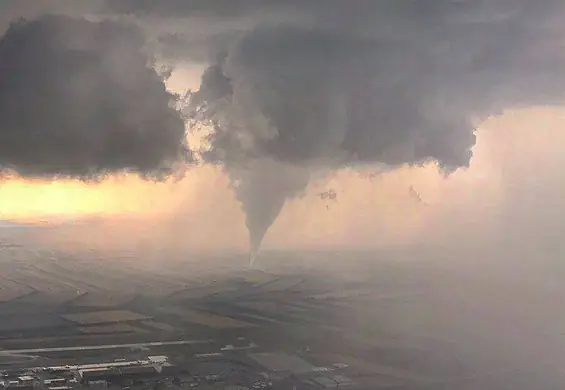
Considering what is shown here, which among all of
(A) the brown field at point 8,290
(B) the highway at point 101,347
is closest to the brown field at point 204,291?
(B) the highway at point 101,347

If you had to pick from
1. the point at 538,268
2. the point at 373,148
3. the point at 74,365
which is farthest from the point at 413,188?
the point at 74,365

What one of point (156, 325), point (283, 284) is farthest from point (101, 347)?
point (283, 284)

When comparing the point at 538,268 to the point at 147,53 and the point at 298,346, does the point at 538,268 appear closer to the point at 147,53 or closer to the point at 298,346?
the point at 298,346

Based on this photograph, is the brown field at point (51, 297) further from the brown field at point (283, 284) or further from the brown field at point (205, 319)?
the brown field at point (283, 284)

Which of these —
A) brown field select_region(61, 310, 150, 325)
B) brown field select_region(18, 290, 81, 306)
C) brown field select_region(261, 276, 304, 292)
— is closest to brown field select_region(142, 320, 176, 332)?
brown field select_region(61, 310, 150, 325)

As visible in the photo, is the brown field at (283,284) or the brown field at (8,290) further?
the brown field at (283,284)

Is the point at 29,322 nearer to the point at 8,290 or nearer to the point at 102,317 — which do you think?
the point at 8,290

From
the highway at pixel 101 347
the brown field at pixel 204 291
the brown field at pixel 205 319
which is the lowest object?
the highway at pixel 101 347
